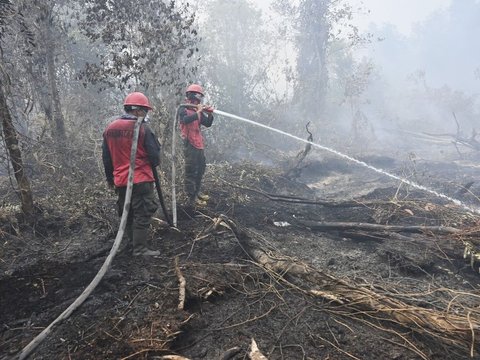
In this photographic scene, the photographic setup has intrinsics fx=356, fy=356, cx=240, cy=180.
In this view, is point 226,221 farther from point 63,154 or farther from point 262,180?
point 63,154

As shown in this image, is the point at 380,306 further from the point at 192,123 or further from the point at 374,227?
the point at 192,123

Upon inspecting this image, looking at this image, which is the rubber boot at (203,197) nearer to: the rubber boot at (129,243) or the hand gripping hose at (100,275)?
the rubber boot at (129,243)

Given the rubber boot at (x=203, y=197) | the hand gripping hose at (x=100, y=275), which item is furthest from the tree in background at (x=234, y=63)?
the hand gripping hose at (x=100, y=275)

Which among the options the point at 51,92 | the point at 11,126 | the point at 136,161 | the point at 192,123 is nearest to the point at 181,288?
the point at 136,161

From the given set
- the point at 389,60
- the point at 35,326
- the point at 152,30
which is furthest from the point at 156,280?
the point at 389,60

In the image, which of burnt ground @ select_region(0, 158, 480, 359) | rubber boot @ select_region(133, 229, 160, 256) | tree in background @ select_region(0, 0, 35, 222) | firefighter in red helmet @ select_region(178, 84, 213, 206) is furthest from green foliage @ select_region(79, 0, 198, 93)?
rubber boot @ select_region(133, 229, 160, 256)

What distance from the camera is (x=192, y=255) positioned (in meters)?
4.28

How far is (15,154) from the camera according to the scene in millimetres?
4988

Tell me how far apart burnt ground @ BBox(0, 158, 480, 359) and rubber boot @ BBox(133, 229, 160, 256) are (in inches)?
4.3

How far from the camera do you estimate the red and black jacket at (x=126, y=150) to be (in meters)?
4.00

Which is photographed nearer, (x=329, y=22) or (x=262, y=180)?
(x=262, y=180)

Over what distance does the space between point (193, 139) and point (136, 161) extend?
1.89m

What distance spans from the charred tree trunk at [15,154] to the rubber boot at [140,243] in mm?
2216

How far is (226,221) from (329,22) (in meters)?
18.7
